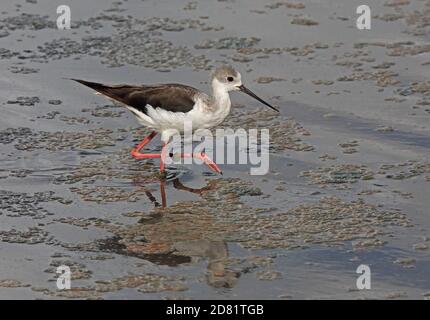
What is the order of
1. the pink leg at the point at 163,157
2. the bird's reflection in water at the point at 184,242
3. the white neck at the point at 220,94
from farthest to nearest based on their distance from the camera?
the white neck at the point at 220,94 < the pink leg at the point at 163,157 < the bird's reflection in water at the point at 184,242

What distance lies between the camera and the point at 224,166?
851 cm

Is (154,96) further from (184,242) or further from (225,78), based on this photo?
(184,242)

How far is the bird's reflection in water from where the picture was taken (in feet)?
21.7

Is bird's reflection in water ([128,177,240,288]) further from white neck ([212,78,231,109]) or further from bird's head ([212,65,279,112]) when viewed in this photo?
bird's head ([212,65,279,112])

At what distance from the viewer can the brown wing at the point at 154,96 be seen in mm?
8453

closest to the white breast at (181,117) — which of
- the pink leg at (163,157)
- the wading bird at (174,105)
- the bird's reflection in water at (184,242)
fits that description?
the wading bird at (174,105)

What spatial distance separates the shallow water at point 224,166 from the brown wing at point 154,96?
426 mm

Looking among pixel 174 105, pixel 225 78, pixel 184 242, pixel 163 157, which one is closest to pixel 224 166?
pixel 163 157

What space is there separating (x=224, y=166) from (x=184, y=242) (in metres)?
1.53

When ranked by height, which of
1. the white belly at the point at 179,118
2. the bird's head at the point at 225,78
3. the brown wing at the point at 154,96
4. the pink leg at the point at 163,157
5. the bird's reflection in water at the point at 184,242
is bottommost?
the bird's reflection in water at the point at 184,242

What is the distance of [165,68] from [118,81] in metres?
0.55

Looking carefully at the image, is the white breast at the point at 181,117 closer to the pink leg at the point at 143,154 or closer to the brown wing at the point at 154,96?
the brown wing at the point at 154,96

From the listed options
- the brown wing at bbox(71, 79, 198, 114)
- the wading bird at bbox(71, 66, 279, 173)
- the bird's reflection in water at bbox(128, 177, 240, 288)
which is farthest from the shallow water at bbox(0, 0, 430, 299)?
the brown wing at bbox(71, 79, 198, 114)
